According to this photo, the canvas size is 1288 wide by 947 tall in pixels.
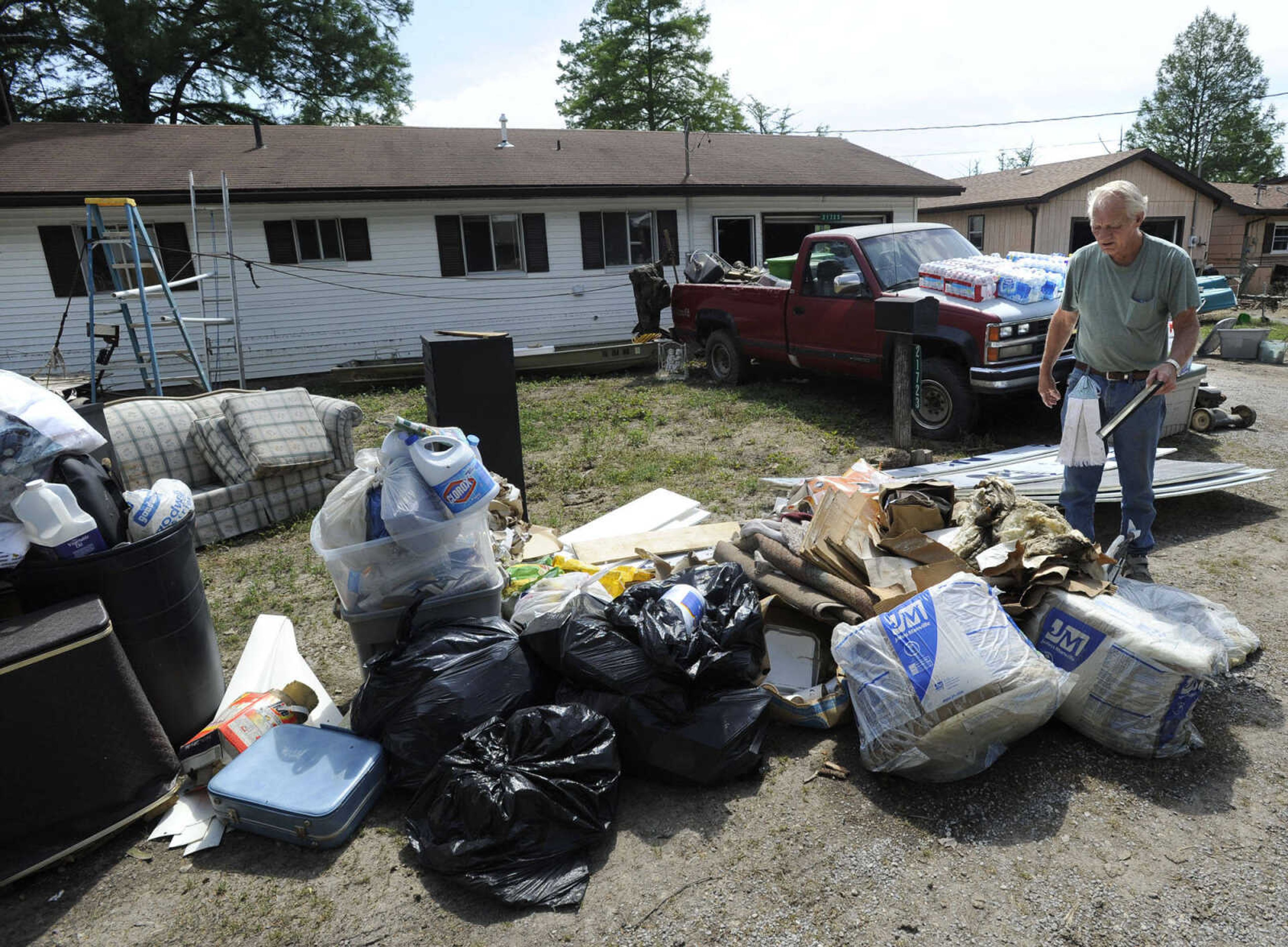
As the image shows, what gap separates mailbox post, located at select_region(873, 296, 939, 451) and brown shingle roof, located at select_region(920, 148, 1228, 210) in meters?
17.4

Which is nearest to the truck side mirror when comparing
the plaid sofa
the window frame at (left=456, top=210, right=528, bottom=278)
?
the plaid sofa

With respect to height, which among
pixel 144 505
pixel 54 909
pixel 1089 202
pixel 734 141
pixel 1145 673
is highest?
pixel 734 141

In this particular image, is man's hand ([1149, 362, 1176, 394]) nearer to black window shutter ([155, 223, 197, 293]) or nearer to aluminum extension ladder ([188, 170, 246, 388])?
aluminum extension ladder ([188, 170, 246, 388])

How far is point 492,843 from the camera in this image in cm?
233

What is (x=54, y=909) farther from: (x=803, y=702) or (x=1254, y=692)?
(x=1254, y=692)

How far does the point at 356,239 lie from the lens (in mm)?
13203

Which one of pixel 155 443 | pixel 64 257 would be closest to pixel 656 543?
pixel 155 443

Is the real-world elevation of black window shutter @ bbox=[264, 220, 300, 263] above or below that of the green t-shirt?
above

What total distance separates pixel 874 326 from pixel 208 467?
576 cm

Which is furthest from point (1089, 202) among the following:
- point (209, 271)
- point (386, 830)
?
point (209, 271)

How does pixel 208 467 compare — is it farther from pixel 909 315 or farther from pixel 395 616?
pixel 909 315

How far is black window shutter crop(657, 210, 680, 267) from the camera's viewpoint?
588 inches

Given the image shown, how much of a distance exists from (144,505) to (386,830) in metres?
1.58

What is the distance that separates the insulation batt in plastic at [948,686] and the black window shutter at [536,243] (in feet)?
41.1
